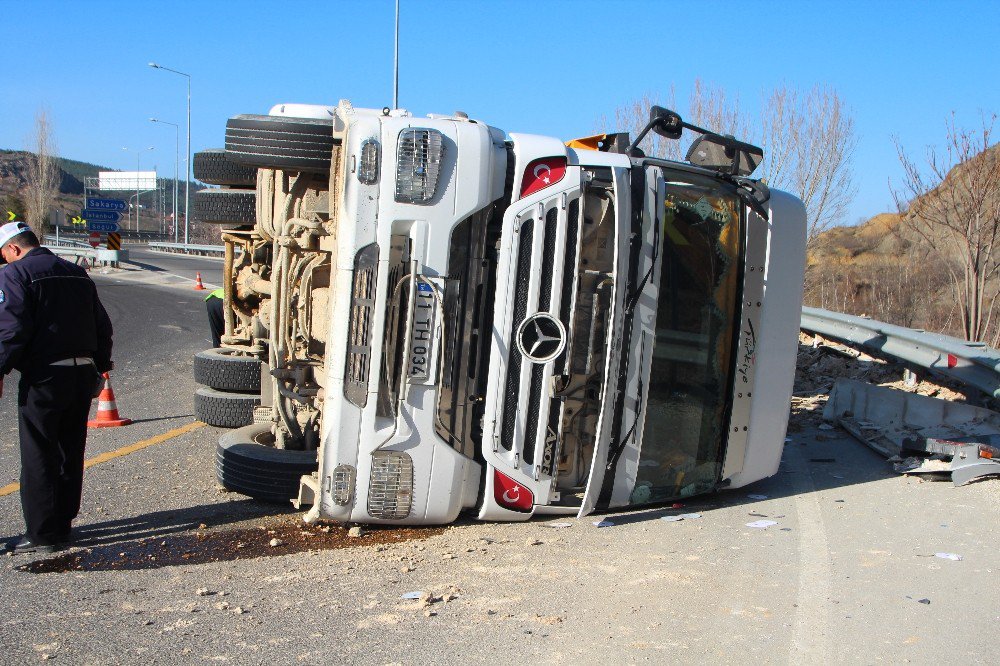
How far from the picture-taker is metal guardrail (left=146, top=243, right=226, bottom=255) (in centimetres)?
4384

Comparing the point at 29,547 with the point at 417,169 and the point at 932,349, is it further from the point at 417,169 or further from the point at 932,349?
the point at 932,349

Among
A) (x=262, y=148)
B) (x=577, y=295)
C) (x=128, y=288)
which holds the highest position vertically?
(x=262, y=148)

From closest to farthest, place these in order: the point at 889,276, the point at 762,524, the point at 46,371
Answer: the point at 46,371, the point at 762,524, the point at 889,276

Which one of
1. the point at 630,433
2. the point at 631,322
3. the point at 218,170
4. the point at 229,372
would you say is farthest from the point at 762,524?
the point at 218,170

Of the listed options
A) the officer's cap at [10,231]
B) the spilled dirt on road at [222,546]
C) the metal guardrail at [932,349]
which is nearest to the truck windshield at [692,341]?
the spilled dirt on road at [222,546]

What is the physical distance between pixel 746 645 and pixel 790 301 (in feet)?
8.66

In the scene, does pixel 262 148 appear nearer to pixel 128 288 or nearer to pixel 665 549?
pixel 665 549

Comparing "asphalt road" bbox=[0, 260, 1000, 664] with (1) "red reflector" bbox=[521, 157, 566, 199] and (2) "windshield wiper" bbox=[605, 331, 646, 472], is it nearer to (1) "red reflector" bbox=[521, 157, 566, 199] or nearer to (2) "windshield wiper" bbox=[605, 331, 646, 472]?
(2) "windshield wiper" bbox=[605, 331, 646, 472]

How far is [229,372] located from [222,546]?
354 centimetres

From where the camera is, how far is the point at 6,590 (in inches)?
156

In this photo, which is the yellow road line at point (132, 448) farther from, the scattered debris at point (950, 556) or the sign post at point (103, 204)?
the sign post at point (103, 204)

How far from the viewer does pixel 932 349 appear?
7.84 meters

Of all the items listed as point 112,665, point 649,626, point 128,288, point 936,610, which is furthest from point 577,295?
point 128,288

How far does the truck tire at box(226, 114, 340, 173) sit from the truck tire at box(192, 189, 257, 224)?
2566 mm
